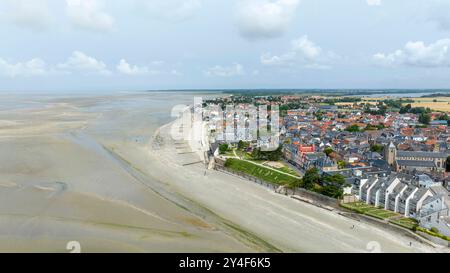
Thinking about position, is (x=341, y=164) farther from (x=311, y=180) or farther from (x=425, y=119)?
(x=425, y=119)

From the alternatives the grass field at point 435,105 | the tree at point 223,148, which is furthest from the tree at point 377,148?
the grass field at point 435,105

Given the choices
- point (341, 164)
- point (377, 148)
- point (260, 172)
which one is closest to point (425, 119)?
point (377, 148)

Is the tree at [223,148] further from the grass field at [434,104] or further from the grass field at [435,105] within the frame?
the grass field at [435,105]

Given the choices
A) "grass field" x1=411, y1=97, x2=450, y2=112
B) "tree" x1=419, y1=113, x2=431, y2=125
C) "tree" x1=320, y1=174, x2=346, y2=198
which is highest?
"grass field" x1=411, y1=97, x2=450, y2=112

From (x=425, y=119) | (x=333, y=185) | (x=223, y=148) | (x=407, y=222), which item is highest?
(x=425, y=119)

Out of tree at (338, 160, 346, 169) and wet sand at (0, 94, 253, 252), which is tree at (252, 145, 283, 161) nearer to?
tree at (338, 160, 346, 169)

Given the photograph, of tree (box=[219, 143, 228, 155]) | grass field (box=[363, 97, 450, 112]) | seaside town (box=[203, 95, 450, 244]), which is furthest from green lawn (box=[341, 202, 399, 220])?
grass field (box=[363, 97, 450, 112])
